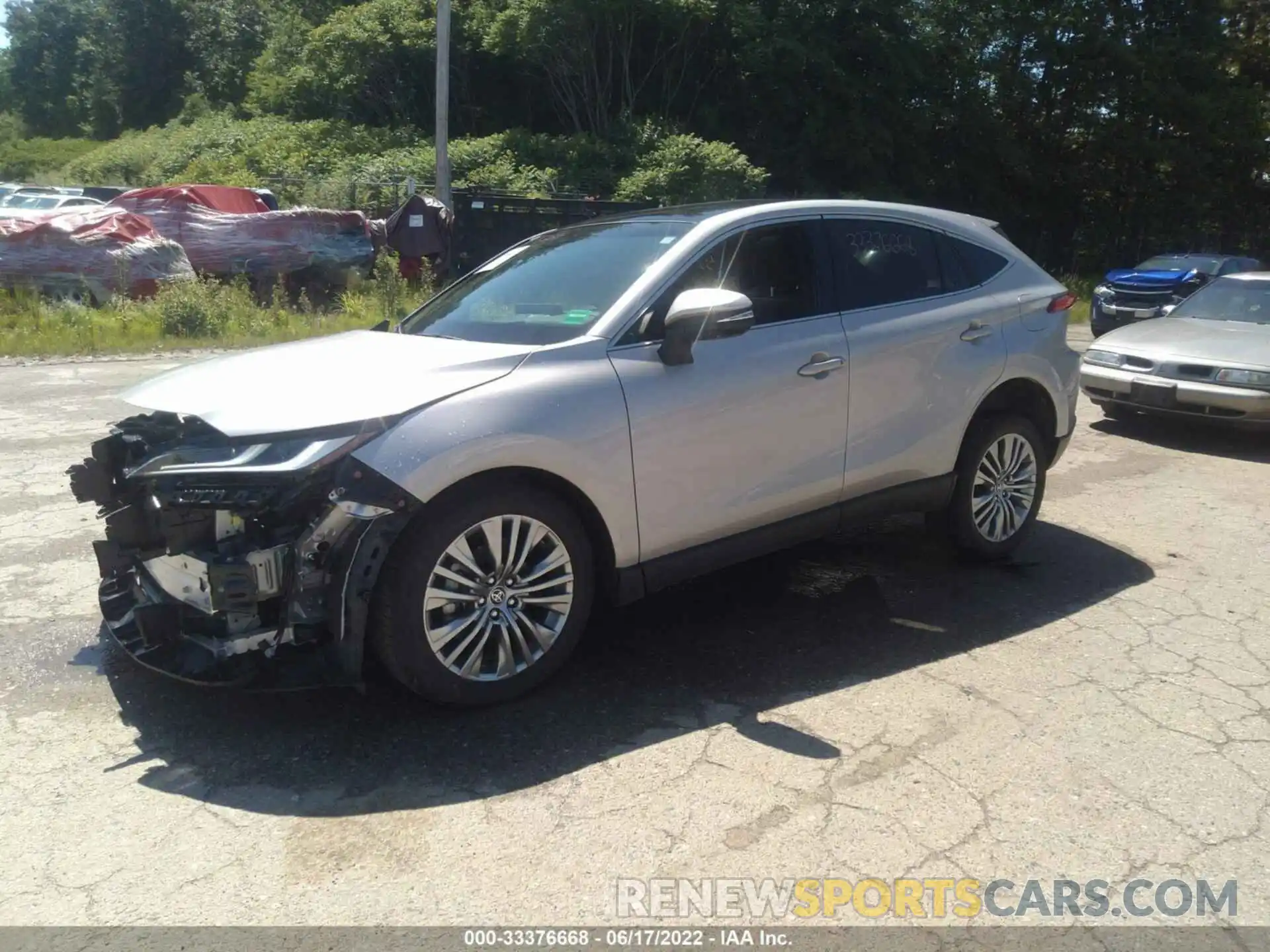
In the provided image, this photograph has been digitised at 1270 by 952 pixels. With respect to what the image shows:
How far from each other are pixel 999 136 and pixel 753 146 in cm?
819

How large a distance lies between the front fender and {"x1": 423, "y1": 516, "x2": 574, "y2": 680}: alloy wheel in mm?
214

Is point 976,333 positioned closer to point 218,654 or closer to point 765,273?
point 765,273

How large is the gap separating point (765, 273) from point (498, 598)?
1.86m

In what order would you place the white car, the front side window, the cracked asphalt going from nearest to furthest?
1. the cracked asphalt
2. the front side window
3. the white car

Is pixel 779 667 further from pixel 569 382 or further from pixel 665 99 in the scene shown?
pixel 665 99

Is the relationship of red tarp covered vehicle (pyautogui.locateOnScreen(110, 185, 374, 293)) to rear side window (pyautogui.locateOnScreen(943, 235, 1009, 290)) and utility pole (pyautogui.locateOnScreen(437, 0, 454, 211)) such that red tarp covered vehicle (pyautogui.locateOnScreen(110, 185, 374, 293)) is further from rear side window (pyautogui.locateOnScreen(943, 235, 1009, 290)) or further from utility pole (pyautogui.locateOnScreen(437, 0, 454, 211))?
rear side window (pyautogui.locateOnScreen(943, 235, 1009, 290))

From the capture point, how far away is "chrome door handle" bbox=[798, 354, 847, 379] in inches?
176

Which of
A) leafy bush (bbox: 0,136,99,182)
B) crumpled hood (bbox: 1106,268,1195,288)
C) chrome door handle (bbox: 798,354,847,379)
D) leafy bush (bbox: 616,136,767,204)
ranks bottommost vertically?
crumpled hood (bbox: 1106,268,1195,288)

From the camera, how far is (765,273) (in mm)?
4574

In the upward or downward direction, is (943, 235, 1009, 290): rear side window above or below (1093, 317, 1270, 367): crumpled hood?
above

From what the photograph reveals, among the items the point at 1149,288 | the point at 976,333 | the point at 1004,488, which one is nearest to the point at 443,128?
the point at 1149,288

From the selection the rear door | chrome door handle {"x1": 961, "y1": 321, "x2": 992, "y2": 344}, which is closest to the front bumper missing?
the rear door

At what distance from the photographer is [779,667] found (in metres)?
4.25

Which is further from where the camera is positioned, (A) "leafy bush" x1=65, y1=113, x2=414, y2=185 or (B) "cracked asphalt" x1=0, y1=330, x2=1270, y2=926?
(A) "leafy bush" x1=65, y1=113, x2=414, y2=185
